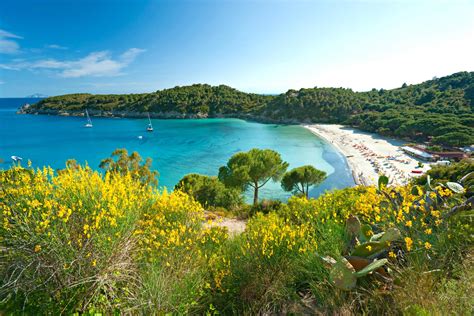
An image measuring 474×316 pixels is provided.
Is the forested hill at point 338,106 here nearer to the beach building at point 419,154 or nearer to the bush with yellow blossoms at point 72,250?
the beach building at point 419,154

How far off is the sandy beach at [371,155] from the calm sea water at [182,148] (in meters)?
2.06

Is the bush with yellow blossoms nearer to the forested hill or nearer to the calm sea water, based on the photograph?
the calm sea water

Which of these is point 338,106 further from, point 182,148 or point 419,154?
point 182,148

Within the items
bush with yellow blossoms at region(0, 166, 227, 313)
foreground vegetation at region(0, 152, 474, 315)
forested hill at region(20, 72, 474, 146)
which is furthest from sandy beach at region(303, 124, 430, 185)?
bush with yellow blossoms at region(0, 166, 227, 313)

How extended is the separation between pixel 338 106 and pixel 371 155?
52.3m

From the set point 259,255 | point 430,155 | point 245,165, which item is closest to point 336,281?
point 259,255

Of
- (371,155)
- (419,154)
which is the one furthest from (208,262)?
(419,154)

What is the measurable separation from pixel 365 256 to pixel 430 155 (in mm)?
48052

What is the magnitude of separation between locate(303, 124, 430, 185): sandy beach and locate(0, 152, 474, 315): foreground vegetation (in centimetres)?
2197

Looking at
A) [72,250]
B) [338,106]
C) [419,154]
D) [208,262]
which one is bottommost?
[419,154]

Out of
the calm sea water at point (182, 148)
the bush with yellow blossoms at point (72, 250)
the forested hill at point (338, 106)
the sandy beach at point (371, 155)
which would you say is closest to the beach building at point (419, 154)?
the sandy beach at point (371, 155)

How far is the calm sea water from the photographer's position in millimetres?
40688

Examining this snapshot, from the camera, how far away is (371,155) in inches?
1822

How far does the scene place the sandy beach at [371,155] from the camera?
3512 cm
